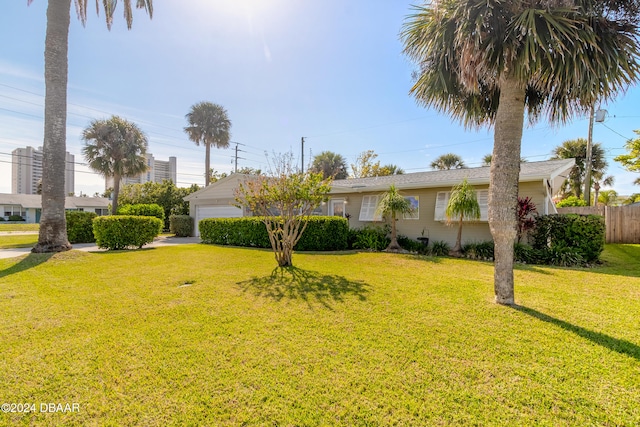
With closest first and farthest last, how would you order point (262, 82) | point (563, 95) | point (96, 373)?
point (96, 373) → point (563, 95) → point (262, 82)

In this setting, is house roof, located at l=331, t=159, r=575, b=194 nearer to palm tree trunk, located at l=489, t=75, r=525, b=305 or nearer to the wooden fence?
the wooden fence

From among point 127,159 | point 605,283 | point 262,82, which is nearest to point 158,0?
point 262,82

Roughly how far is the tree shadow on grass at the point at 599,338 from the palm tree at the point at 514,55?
636 millimetres

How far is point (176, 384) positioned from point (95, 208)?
50.8m

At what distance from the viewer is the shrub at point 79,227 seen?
1378 centimetres

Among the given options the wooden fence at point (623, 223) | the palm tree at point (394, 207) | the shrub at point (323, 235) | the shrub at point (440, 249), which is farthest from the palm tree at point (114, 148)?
the wooden fence at point (623, 223)

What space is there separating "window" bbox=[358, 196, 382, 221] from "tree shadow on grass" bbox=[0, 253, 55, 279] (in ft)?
37.2

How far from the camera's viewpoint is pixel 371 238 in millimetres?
11602

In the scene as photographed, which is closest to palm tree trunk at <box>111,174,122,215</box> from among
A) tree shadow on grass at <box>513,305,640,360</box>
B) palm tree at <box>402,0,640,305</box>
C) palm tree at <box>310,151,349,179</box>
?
palm tree at <box>310,151,349,179</box>

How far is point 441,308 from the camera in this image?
4473mm

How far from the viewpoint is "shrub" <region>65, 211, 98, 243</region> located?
1378 centimetres

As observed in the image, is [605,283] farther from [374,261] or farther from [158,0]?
[158,0]

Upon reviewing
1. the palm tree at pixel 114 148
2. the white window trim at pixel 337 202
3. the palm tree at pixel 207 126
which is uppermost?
the palm tree at pixel 207 126

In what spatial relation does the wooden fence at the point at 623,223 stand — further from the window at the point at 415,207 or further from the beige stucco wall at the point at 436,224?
the window at the point at 415,207
